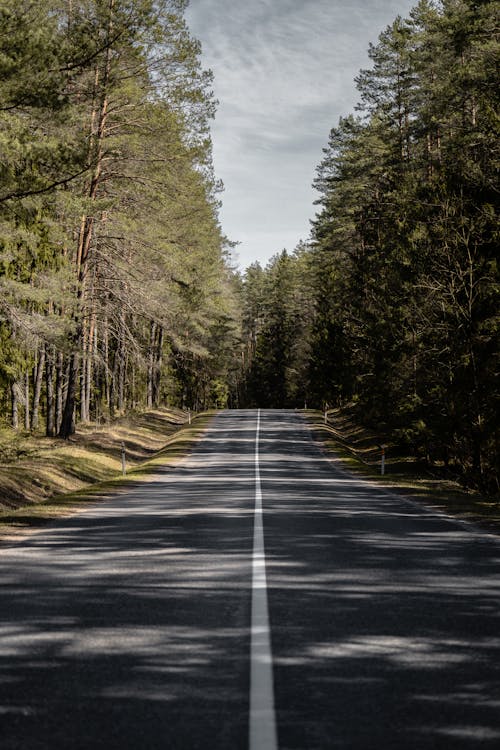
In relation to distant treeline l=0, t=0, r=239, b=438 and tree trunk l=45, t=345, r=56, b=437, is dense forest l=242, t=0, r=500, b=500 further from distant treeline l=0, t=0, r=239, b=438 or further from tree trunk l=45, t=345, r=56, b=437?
tree trunk l=45, t=345, r=56, b=437

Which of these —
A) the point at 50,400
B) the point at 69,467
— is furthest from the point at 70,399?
the point at 50,400

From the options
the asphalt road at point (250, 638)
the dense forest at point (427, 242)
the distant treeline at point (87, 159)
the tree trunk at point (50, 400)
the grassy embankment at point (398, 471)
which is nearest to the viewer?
the asphalt road at point (250, 638)

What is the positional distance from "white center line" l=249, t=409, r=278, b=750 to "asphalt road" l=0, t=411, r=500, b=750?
0.05ft

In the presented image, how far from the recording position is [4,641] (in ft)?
18.2

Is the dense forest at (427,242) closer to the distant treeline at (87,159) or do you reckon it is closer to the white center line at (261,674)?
the distant treeline at (87,159)

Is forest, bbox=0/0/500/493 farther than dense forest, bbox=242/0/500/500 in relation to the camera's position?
No

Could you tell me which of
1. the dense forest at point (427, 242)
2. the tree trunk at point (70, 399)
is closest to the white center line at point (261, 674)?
the dense forest at point (427, 242)

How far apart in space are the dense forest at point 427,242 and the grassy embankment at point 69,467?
33.0 feet

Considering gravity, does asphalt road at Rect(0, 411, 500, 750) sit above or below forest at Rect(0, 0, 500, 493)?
below

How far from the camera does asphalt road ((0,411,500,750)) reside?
3928mm

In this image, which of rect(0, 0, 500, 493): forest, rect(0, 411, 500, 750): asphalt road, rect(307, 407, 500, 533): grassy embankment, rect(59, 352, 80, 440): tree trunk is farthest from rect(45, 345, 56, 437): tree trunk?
rect(0, 411, 500, 750): asphalt road

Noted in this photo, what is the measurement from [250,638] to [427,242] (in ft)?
78.8

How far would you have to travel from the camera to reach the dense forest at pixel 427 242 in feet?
76.5

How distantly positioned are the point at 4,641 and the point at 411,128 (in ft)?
136
